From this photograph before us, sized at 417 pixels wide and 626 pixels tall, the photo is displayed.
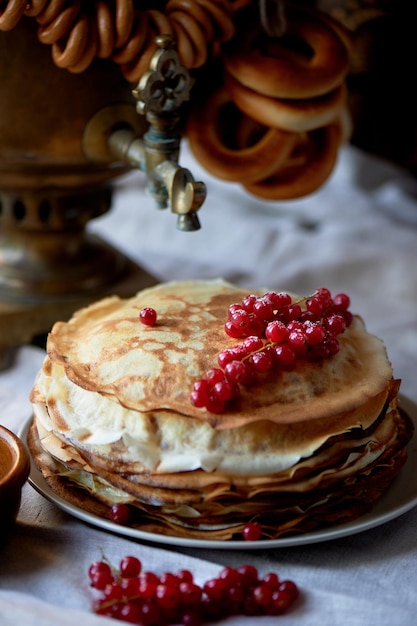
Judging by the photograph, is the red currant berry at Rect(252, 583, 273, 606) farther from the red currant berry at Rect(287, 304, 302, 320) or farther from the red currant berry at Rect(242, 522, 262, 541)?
the red currant berry at Rect(287, 304, 302, 320)

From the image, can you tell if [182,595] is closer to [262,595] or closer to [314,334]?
[262,595]

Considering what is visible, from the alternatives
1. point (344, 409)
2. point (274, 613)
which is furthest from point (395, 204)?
point (274, 613)

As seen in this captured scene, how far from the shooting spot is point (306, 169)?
1350 millimetres

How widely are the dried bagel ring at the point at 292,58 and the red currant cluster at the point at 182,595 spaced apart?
0.69 metres

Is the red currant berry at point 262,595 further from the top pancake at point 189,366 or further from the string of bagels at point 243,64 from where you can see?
the string of bagels at point 243,64

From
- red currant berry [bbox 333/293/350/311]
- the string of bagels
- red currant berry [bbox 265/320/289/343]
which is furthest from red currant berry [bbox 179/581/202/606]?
the string of bagels

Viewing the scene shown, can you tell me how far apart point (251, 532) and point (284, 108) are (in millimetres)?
654

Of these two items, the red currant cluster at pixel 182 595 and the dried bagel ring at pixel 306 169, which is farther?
the dried bagel ring at pixel 306 169

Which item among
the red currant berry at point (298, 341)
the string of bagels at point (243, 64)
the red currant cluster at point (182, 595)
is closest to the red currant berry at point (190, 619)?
the red currant cluster at point (182, 595)

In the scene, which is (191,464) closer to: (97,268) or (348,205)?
(97,268)

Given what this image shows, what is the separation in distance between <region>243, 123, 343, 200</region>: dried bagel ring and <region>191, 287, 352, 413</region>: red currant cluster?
1.42 feet

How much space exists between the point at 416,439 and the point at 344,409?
216 mm

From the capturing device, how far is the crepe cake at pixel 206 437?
2.54ft

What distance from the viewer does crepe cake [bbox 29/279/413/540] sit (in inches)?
30.4
